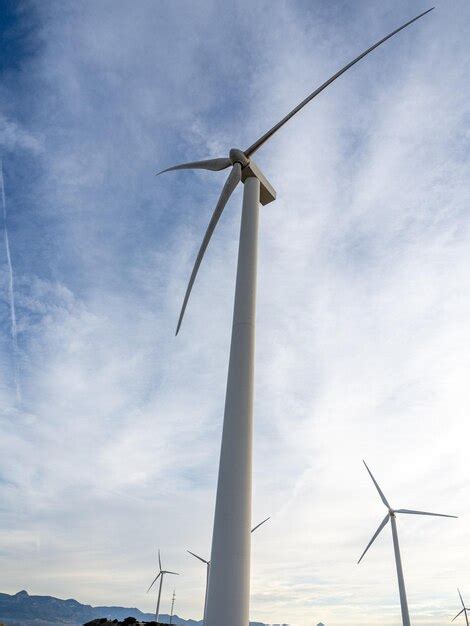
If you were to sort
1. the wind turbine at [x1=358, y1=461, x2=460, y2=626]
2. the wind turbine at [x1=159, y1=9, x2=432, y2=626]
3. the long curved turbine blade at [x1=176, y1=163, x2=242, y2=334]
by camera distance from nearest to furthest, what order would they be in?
1. the wind turbine at [x1=159, y1=9, x2=432, y2=626]
2. the long curved turbine blade at [x1=176, y1=163, x2=242, y2=334]
3. the wind turbine at [x1=358, y1=461, x2=460, y2=626]

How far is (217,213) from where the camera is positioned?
20547 mm

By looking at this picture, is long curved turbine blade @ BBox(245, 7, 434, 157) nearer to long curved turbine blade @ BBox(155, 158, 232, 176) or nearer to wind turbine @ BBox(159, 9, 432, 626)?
long curved turbine blade @ BBox(155, 158, 232, 176)

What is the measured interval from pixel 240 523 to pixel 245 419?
2532 millimetres

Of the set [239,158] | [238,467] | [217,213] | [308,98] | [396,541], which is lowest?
[238,467]

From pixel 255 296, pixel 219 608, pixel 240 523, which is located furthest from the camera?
pixel 255 296

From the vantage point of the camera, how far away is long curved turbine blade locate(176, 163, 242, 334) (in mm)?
20031

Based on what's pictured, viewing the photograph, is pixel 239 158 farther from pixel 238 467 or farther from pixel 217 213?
pixel 238 467

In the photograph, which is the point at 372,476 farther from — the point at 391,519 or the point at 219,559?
the point at 219,559

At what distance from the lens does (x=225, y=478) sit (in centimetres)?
1116

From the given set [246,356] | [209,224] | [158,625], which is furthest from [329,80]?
[158,625]

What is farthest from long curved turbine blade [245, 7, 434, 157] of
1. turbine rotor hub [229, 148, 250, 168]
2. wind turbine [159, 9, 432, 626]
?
wind turbine [159, 9, 432, 626]

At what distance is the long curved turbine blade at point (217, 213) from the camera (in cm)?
2003

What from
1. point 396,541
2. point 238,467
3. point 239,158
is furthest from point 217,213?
point 396,541

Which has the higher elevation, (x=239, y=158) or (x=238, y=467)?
(x=239, y=158)
